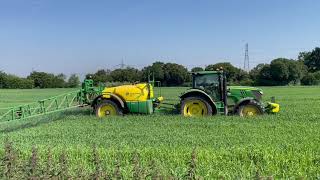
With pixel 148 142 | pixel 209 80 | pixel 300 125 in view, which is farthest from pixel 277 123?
pixel 148 142

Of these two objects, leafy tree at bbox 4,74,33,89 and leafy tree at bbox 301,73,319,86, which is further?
leafy tree at bbox 4,74,33,89

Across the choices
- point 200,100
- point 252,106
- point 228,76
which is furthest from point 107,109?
point 228,76

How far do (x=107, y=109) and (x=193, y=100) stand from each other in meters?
3.19

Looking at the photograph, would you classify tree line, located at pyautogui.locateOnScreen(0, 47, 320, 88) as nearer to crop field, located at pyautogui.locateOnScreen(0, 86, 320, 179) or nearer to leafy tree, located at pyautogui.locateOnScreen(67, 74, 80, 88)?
leafy tree, located at pyautogui.locateOnScreen(67, 74, 80, 88)

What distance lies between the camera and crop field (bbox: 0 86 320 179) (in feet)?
18.4

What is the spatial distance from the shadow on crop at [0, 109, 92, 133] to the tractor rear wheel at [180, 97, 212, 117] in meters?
4.04

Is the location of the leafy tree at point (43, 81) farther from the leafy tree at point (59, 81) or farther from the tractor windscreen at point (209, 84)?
the tractor windscreen at point (209, 84)

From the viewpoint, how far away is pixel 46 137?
39.4ft

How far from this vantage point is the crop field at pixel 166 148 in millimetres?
5602

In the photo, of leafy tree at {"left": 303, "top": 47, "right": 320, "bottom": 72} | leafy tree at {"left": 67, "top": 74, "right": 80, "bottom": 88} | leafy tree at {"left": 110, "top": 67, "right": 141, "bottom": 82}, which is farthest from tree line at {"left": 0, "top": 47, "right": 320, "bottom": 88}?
leafy tree at {"left": 303, "top": 47, "right": 320, "bottom": 72}

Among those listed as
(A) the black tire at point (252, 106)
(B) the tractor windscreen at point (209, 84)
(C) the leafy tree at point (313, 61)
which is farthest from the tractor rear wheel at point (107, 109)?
(C) the leafy tree at point (313, 61)

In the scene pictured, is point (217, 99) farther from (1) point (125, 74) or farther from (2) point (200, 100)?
(1) point (125, 74)

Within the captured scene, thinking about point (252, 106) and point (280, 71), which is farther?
point (280, 71)

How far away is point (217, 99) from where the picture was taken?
16625 mm
